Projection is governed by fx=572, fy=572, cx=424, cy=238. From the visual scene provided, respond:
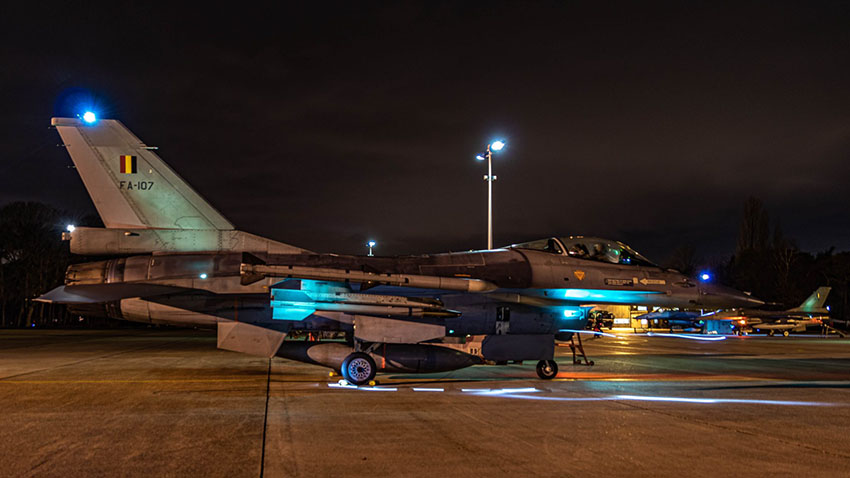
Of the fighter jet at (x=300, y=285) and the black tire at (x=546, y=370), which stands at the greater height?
the fighter jet at (x=300, y=285)

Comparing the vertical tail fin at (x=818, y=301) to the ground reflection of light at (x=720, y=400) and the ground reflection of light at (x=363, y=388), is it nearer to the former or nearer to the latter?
the ground reflection of light at (x=720, y=400)

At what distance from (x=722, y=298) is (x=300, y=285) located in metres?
8.73

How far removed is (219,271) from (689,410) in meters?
8.34

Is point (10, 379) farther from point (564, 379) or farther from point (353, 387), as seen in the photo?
point (564, 379)

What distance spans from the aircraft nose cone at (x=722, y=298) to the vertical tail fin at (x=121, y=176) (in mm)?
10550

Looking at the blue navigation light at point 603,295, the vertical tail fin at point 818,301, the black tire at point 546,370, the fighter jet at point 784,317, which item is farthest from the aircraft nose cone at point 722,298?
the vertical tail fin at point 818,301

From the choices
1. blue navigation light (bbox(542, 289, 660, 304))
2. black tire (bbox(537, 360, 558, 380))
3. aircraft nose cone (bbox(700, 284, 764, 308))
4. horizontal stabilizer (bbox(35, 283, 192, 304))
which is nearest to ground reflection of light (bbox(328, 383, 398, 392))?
black tire (bbox(537, 360, 558, 380))

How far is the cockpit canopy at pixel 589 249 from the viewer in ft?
39.4

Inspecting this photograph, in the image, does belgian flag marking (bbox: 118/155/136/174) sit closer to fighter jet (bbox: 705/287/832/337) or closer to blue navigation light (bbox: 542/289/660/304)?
blue navigation light (bbox: 542/289/660/304)

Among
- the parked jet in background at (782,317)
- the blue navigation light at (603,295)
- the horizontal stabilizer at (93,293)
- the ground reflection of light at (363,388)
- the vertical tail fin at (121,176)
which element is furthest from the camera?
the parked jet in background at (782,317)

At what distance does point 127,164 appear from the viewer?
434 inches

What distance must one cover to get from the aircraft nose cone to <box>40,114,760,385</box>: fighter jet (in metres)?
0.48

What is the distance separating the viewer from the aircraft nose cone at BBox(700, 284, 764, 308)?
12062mm

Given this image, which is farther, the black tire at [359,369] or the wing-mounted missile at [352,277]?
the black tire at [359,369]
